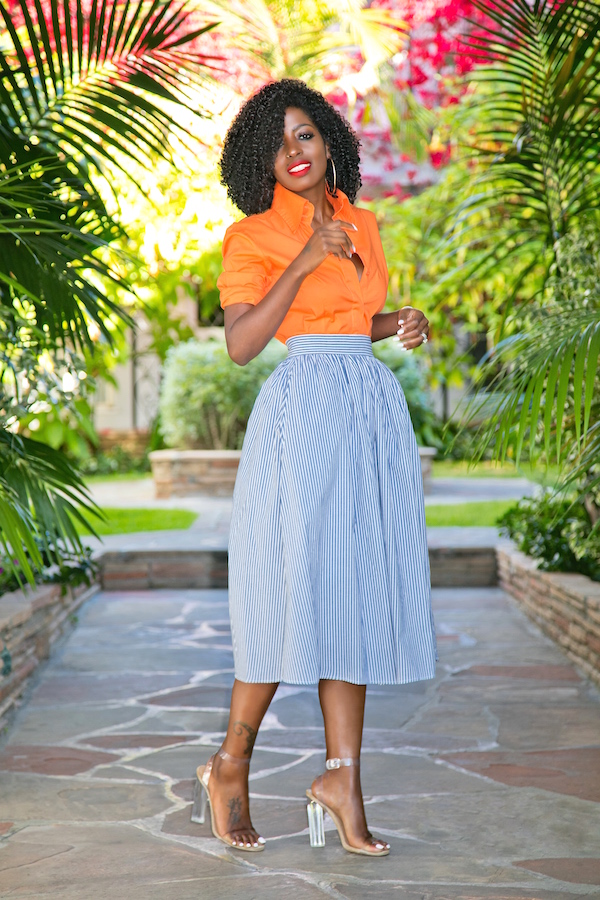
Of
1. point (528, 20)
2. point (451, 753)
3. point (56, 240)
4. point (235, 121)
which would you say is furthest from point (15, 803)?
point (528, 20)

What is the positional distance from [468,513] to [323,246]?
20.4ft

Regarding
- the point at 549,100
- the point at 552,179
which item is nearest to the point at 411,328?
the point at 549,100

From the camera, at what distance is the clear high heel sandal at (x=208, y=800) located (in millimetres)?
2506

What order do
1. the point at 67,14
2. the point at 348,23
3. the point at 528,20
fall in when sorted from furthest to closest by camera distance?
the point at 348,23, the point at 528,20, the point at 67,14

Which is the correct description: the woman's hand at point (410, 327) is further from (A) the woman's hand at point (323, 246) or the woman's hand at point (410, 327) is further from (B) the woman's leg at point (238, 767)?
(B) the woman's leg at point (238, 767)

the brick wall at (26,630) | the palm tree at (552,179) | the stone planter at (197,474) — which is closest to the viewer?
the palm tree at (552,179)

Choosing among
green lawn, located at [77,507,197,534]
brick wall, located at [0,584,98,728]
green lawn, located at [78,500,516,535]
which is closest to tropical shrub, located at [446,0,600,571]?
brick wall, located at [0,584,98,728]

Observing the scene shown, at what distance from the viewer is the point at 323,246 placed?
2283mm

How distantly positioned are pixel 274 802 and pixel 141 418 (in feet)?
38.9

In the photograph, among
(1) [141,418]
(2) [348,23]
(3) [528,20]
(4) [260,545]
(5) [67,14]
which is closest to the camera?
(4) [260,545]

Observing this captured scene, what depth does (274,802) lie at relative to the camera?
291cm

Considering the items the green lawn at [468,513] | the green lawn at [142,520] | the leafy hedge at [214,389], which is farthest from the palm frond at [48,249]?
the leafy hedge at [214,389]

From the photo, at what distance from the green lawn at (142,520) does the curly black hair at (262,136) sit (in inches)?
196

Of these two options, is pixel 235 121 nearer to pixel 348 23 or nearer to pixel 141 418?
pixel 348 23
